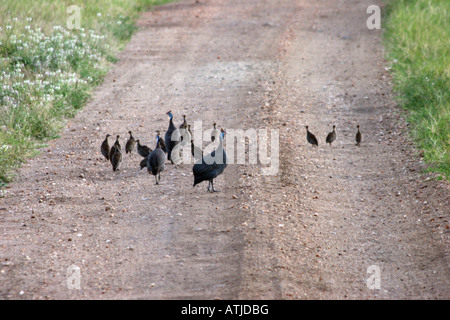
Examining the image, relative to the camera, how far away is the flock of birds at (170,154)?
888cm

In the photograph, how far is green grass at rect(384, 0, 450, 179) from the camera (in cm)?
1090

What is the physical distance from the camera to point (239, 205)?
28.1 ft

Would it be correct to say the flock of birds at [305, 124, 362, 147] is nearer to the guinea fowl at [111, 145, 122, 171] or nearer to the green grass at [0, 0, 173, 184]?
the guinea fowl at [111, 145, 122, 171]

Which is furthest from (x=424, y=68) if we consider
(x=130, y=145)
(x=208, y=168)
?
(x=208, y=168)

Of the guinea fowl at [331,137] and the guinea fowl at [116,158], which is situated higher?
the guinea fowl at [331,137]

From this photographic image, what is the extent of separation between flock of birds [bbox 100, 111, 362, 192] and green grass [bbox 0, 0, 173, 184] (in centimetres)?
153

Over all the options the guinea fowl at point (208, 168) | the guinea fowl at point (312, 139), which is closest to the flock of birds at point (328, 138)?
the guinea fowl at point (312, 139)

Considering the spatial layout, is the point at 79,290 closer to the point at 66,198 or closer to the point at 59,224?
the point at 59,224

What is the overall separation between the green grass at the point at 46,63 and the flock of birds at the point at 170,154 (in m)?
1.52

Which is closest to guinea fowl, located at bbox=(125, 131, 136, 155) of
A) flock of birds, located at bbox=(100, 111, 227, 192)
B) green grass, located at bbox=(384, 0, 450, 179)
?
flock of birds, located at bbox=(100, 111, 227, 192)

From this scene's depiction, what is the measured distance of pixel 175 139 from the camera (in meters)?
10.4

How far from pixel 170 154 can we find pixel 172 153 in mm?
54

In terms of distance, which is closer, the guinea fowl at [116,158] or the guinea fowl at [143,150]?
the guinea fowl at [116,158]

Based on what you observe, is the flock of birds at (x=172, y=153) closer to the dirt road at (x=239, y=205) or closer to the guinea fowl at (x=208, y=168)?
the guinea fowl at (x=208, y=168)
